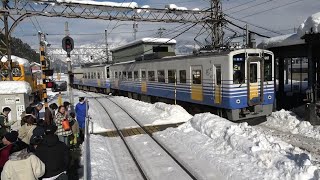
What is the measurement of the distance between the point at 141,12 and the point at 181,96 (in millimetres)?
8867

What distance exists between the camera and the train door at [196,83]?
14.8m

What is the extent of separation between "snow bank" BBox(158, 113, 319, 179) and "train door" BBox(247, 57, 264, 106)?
10.1 feet

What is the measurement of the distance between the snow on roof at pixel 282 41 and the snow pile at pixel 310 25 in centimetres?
90

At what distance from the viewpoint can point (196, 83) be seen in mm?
15156

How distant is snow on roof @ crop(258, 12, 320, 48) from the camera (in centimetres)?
1348

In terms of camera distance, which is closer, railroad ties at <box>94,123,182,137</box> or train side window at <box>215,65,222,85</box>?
railroad ties at <box>94,123,182,137</box>

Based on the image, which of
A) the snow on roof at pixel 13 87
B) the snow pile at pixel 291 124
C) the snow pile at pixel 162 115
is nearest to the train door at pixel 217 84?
the snow pile at pixel 162 115

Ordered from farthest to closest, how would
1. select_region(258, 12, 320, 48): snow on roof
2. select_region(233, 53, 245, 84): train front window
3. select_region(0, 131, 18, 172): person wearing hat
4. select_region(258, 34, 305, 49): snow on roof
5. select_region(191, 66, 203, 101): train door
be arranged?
select_region(258, 34, 305, 49): snow on roof, select_region(191, 66, 203, 101): train door, select_region(258, 12, 320, 48): snow on roof, select_region(233, 53, 245, 84): train front window, select_region(0, 131, 18, 172): person wearing hat

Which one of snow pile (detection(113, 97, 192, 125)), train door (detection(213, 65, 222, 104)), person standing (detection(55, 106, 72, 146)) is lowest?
snow pile (detection(113, 97, 192, 125))

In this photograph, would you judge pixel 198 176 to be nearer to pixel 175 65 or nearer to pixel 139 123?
pixel 139 123

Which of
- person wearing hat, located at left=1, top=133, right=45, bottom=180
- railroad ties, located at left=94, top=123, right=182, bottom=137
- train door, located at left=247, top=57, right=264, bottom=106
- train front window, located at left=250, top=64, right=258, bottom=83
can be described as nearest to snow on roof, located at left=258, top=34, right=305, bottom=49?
train door, located at left=247, top=57, right=264, bottom=106

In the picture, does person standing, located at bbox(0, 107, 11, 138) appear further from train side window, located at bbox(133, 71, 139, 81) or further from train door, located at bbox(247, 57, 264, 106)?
train side window, located at bbox(133, 71, 139, 81)

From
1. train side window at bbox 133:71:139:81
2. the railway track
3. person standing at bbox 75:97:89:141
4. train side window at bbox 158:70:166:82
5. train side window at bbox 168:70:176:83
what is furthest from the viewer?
train side window at bbox 133:71:139:81

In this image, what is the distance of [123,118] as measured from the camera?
15.7 meters
